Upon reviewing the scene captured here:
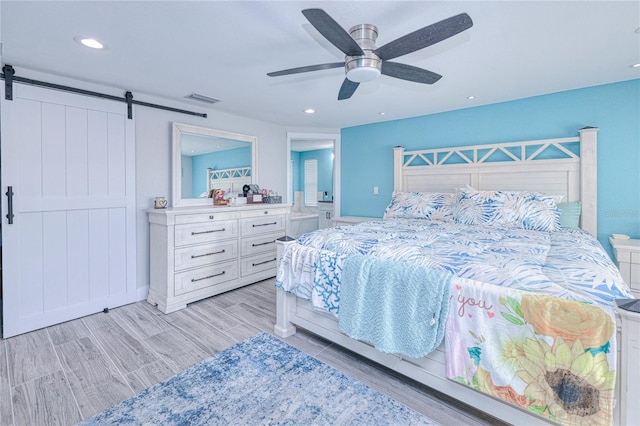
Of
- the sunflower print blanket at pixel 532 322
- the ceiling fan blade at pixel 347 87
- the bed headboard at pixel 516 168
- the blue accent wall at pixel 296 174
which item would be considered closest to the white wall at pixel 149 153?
the ceiling fan blade at pixel 347 87

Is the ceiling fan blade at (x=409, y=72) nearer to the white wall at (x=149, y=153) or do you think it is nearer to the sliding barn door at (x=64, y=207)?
the white wall at (x=149, y=153)

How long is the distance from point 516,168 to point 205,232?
142 inches

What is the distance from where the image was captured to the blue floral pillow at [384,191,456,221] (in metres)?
3.41

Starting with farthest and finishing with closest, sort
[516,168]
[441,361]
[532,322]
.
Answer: [516,168] → [441,361] → [532,322]

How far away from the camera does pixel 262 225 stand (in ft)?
12.9

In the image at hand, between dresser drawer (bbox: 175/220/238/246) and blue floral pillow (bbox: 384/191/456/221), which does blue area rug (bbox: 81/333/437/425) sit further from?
blue floral pillow (bbox: 384/191/456/221)

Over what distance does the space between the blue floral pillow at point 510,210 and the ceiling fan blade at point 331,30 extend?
2.07 m

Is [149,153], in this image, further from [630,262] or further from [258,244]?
[630,262]

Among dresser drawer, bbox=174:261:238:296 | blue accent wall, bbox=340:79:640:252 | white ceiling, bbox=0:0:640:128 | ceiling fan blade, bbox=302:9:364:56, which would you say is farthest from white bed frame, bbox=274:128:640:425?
ceiling fan blade, bbox=302:9:364:56

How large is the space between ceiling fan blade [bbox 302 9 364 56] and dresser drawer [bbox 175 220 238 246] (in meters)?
2.35

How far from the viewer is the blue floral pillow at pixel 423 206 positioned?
341 cm

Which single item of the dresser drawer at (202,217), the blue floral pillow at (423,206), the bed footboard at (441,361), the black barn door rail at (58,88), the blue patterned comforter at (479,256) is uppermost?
the black barn door rail at (58,88)

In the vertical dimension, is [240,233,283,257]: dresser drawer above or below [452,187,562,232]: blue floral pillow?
below

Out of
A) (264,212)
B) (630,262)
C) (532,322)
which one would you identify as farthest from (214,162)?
(630,262)
